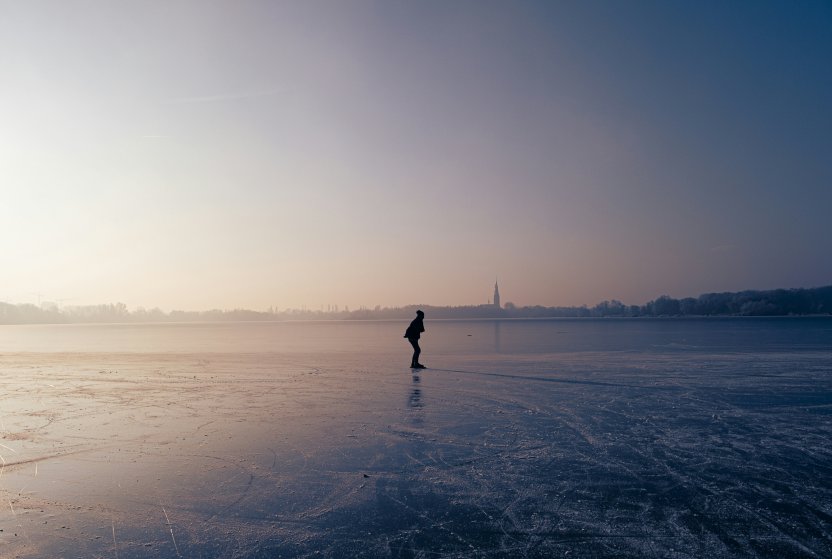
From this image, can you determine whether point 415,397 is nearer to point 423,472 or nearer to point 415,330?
point 423,472

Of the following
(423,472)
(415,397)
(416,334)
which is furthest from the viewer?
(416,334)

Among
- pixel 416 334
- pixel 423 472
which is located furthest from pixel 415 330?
pixel 423 472

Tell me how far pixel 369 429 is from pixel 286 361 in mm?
10584

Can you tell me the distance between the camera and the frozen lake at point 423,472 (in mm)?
3344

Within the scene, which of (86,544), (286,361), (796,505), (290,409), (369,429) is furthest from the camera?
(286,361)

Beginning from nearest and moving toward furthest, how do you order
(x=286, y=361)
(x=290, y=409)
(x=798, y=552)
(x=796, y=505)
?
(x=798, y=552) < (x=796, y=505) < (x=290, y=409) < (x=286, y=361)

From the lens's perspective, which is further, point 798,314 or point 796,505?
point 798,314

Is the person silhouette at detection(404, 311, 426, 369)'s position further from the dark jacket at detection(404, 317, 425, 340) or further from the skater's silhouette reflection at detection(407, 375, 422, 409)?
the skater's silhouette reflection at detection(407, 375, 422, 409)

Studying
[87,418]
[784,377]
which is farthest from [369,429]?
[784,377]

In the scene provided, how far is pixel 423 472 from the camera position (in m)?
4.73

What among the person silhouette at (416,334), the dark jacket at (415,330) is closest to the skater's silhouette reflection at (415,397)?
the person silhouette at (416,334)

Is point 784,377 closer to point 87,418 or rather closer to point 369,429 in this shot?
point 369,429

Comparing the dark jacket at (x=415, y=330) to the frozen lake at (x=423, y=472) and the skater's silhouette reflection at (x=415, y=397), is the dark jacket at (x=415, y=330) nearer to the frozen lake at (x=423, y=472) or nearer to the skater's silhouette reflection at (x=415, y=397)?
the skater's silhouette reflection at (x=415, y=397)

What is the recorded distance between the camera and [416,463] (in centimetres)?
501
